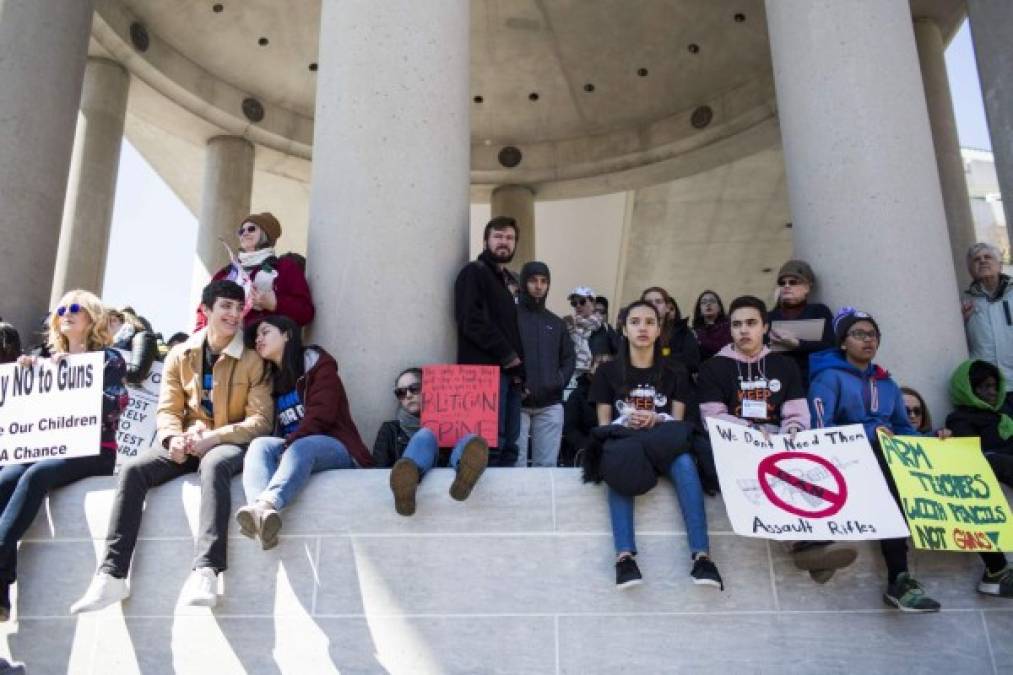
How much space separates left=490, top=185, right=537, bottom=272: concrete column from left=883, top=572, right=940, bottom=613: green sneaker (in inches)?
529

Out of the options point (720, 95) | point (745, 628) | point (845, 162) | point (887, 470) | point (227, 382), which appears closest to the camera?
point (745, 628)

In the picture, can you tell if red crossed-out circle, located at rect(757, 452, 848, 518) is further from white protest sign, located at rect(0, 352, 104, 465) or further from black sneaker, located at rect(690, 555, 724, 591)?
white protest sign, located at rect(0, 352, 104, 465)

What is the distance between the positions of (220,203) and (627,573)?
1346cm

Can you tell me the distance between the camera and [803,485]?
5617mm

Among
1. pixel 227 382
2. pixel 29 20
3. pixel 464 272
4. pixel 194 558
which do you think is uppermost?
pixel 29 20

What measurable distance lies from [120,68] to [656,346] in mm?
11850

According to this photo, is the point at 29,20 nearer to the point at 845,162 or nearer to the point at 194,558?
the point at 194,558

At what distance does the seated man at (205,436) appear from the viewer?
5.30 meters

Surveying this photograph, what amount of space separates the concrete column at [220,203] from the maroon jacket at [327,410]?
10777 mm

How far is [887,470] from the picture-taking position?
5781 mm

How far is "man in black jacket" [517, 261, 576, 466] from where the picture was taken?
25.6ft

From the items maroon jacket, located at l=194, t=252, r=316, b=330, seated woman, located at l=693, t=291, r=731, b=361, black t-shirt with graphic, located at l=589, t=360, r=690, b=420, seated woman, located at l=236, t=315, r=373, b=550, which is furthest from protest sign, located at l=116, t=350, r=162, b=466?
seated woman, located at l=693, t=291, r=731, b=361

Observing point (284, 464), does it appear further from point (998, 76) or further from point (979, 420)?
point (998, 76)

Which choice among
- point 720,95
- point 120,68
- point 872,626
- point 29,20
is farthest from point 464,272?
point 720,95
